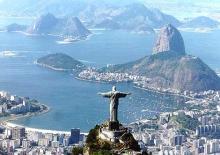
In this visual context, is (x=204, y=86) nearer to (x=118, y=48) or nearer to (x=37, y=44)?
(x=118, y=48)

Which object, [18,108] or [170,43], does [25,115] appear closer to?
[18,108]

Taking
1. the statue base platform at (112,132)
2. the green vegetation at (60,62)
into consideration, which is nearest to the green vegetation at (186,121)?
the green vegetation at (60,62)

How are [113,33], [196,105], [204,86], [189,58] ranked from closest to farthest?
[196,105], [204,86], [189,58], [113,33]

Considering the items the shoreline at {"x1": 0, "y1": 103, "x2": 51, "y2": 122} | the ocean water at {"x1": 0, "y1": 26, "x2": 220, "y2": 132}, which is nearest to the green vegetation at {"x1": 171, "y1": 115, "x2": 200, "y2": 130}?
the ocean water at {"x1": 0, "y1": 26, "x2": 220, "y2": 132}

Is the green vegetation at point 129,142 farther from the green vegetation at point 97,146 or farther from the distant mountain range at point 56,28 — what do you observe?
the distant mountain range at point 56,28

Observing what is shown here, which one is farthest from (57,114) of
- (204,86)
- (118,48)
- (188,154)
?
(118,48)
